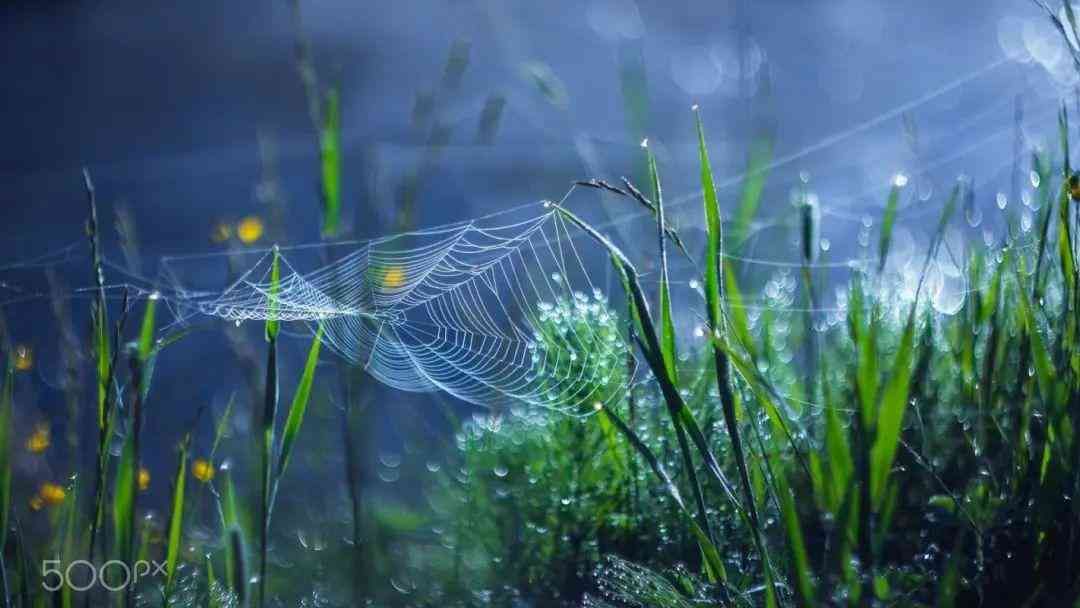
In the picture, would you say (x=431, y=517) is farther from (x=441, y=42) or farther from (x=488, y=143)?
(x=441, y=42)

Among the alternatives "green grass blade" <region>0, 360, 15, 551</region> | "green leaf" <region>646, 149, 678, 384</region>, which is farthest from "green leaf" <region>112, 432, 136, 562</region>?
"green leaf" <region>646, 149, 678, 384</region>

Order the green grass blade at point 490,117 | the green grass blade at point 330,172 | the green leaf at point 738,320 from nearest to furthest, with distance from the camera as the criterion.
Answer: the green leaf at point 738,320
the green grass blade at point 330,172
the green grass blade at point 490,117

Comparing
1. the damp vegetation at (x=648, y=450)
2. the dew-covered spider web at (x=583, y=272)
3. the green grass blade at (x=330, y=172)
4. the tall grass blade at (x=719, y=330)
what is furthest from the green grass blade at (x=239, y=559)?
the green grass blade at (x=330, y=172)

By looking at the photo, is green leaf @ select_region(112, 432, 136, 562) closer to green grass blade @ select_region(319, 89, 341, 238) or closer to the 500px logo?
the 500px logo

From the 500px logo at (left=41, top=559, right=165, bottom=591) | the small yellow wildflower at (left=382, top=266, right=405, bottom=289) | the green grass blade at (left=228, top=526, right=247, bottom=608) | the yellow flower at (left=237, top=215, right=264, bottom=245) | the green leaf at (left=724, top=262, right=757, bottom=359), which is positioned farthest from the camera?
the yellow flower at (left=237, top=215, right=264, bottom=245)

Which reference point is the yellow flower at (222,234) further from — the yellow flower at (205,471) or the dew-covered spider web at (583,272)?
the yellow flower at (205,471)

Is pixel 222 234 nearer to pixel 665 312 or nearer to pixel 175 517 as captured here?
pixel 175 517
